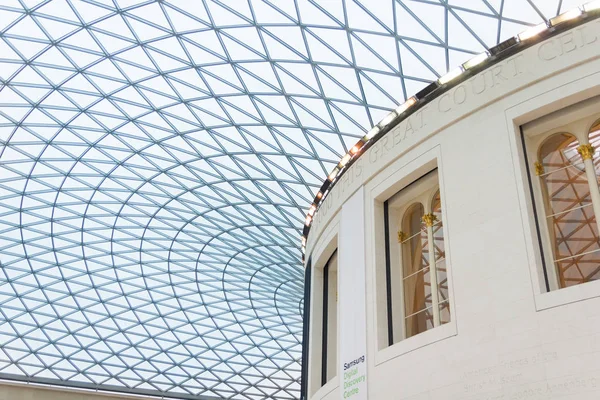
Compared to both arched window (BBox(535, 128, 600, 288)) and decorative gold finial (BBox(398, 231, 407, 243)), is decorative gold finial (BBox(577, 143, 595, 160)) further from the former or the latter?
decorative gold finial (BBox(398, 231, 407, 243))

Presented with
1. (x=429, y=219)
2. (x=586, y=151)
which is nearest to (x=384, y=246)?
(x=429, y=219)

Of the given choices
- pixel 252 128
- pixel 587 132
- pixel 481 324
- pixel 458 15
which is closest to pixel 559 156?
pixel 587 132

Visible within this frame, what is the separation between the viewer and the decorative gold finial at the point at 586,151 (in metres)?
13.3

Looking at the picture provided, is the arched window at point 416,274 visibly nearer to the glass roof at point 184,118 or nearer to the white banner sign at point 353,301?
the white banner sign at point 353,301

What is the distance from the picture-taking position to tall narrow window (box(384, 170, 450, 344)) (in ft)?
50.9

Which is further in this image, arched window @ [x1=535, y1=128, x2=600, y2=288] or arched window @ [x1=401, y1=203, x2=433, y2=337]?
arched window @ [x1=401, y1=203, x2=433, y2=337]

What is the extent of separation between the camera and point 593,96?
13523 mm

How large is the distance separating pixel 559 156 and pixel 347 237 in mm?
6842

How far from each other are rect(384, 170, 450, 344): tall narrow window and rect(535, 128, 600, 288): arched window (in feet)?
9.70

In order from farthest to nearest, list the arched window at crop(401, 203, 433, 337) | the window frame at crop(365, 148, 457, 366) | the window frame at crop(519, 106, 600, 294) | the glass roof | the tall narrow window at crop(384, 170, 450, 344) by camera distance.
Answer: the glass roof → the arched window at crop(401, 203, 433, 337) → the tall narrow window at crop(384, 170, 450, 344) → the window frame at crop(365, 148, 457, 366) → the window frame at crop(519, 106, 600, 294)

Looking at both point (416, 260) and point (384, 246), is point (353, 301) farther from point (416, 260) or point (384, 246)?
point (416, 260)

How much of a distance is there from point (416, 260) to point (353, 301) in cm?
216

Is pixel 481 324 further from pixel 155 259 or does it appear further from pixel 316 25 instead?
pixel 155 259

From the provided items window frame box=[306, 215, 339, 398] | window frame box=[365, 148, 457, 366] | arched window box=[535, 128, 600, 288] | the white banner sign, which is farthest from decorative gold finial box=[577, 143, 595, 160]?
window frame box=[306, 215, 339, 398]
